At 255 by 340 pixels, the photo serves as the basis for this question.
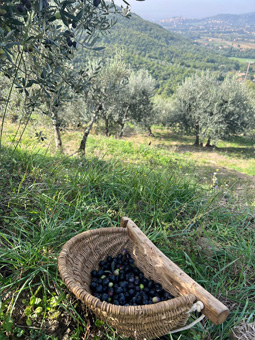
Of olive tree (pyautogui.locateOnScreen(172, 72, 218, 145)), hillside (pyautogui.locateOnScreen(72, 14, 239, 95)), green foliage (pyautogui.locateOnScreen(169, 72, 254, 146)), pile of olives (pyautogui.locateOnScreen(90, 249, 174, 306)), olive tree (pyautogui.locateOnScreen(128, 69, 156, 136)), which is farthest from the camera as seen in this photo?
hillside (pyautogui.locateOnScreen(72, 14, 239, 95))

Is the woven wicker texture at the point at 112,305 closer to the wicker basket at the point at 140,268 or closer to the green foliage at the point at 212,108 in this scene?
the wicker basket at the point at 140,268

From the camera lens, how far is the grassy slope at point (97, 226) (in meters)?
2.13

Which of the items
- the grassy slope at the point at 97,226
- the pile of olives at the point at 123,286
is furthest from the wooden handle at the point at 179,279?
the grassy slope at the point at 97,226

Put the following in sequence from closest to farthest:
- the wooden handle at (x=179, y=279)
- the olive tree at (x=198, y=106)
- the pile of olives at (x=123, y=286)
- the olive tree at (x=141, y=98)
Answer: the wooden handle at (x=179, y=279)
the pile of olives at (x=123, y=286)
the olive tree at (x=141, y=98)
the olive tree at (x=198, y=106)

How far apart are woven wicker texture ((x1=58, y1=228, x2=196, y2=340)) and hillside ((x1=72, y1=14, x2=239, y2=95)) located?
56097 millimetres

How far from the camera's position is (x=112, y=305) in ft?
5.52

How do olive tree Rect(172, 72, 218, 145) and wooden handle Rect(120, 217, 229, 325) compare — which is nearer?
wooden handle Rect(120, 217, 229, 325)

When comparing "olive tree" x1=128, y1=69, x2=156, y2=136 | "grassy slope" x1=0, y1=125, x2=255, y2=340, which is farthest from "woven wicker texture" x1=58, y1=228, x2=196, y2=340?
"olive tree" x1=128, y1=69, x2=156, y2=136

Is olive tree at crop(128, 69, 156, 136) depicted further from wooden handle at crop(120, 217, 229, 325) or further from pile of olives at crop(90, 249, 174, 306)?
pile of olives at crop(90, 249, 174, 306)

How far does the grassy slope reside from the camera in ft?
6.98

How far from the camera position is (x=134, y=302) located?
6.84 ft

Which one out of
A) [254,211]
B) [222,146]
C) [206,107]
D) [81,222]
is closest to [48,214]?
[81,222]

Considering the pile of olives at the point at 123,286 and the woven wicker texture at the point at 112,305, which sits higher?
the woven wicker texture at the point at 112,305

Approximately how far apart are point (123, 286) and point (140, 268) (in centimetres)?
38
